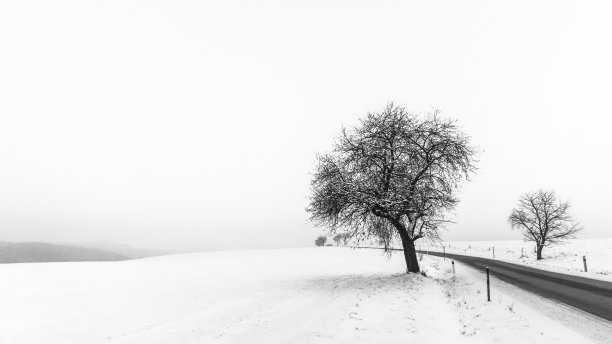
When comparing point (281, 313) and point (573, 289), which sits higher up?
point (573, 289)

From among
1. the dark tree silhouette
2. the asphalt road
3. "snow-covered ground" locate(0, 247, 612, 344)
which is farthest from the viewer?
the dark tree silhouette

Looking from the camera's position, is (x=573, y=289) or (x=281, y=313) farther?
(x=573, y=289)

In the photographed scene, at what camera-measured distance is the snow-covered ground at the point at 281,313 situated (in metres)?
10.5

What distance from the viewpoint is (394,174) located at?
68.4ft

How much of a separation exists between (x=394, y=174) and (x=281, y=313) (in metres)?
10.2

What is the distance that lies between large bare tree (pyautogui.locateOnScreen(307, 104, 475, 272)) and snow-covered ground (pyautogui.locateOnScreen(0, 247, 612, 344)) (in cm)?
332

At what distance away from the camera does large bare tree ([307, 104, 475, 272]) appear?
68.5ft

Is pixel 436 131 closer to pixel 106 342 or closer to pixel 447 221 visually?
pixel 447 221

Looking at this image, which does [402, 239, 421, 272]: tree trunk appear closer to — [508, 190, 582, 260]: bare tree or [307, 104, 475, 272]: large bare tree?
[307, 104, 475, 272]: large bare tree

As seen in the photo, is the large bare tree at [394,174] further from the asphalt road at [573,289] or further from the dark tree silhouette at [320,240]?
the dark tree silhouette at [320,240]

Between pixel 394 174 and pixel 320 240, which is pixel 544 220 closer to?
pixel 394 174

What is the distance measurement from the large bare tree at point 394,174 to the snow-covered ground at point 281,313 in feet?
10.9

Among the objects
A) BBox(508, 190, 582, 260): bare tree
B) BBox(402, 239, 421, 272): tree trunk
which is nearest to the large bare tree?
BBox(402, 239, 421, 272): tree trunk

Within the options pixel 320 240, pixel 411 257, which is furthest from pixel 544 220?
pixel 320 240
